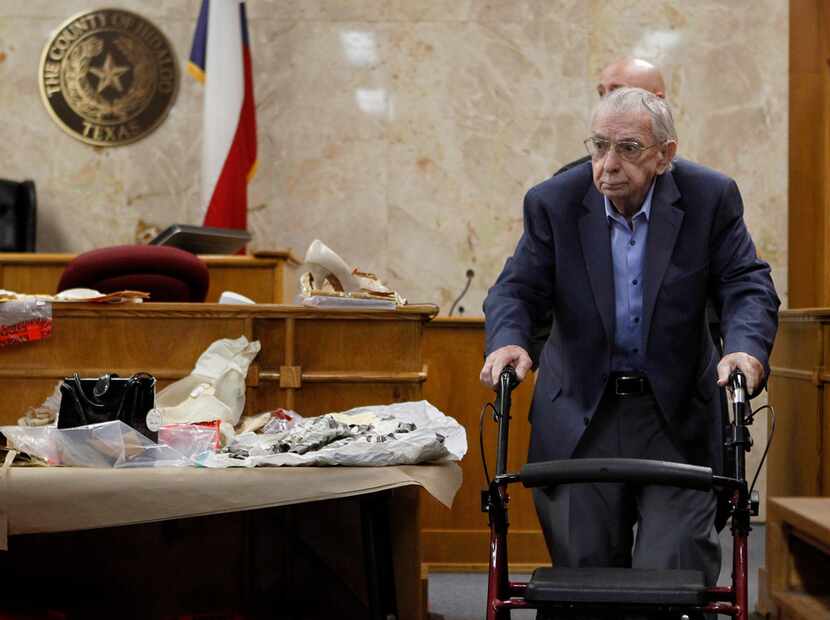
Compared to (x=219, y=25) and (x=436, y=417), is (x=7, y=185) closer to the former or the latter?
(x=219, y=25)

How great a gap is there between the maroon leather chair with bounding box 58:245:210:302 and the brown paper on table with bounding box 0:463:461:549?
1020mm

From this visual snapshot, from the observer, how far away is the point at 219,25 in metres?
6.23

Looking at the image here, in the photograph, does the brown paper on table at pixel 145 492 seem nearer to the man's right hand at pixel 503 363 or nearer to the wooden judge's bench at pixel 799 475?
the man's right hand at pixel 503 363

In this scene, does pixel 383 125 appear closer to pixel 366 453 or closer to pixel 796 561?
pixel 366 453

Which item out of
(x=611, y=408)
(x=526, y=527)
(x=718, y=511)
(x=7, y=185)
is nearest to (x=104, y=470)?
(x=611, y=408)

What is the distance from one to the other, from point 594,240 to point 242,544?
4.96 feet

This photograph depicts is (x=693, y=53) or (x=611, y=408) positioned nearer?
(x=611, y=408)

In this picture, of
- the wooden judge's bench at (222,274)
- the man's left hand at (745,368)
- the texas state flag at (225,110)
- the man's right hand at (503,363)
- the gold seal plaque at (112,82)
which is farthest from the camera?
the gold seal plaque at (112,82)

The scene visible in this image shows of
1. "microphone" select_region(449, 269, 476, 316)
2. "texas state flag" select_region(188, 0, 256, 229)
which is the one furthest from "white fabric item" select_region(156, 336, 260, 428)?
"microphone" select_region(449, 269, 476, 316)

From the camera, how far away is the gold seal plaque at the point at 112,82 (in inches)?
259

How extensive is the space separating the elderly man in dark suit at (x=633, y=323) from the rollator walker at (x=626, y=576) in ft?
0.88

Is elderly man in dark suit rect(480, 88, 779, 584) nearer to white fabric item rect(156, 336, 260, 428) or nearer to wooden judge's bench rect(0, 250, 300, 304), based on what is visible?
white fabric item rect(156, 336, 260, 428)

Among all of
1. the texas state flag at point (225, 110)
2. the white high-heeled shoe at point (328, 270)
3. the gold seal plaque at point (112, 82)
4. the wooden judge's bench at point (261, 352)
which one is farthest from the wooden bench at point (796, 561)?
the gold seal plaque at point (112, 82)

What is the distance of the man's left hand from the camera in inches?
81.9
